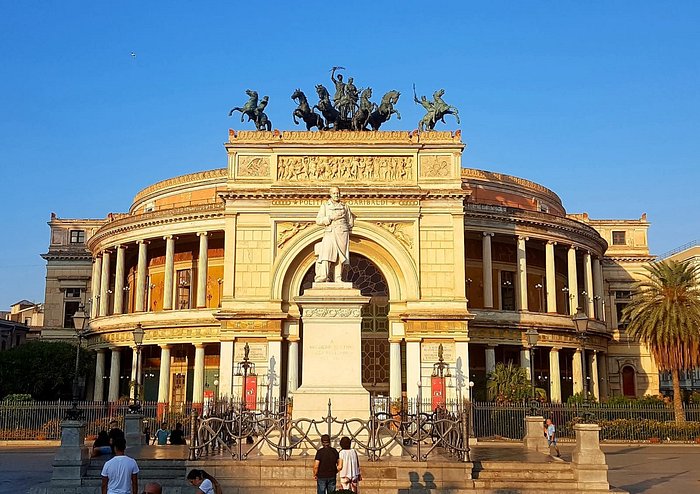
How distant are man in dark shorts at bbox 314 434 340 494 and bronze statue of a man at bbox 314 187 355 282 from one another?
7867 mm

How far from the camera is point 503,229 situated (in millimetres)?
55844

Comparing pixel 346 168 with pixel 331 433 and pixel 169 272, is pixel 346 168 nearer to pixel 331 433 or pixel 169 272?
pixel 169 272

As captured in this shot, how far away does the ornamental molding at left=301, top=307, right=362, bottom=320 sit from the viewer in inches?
846

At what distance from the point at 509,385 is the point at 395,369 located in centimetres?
667

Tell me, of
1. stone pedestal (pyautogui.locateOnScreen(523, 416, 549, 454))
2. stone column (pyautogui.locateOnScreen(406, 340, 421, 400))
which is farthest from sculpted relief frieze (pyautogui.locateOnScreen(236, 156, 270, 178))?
stone pedestal (pyautogui.locateOnScreen(523, 416, 549, 454))

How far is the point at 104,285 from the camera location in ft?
203

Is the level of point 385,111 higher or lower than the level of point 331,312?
higher

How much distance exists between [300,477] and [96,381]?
46.4 m

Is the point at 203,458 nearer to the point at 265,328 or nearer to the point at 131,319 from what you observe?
the point at 265,328

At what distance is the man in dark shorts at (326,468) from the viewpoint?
577 inches

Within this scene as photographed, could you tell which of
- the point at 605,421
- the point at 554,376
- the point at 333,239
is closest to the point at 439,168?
the point at 605,421

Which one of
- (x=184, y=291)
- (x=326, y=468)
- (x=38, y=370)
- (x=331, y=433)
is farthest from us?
(x=184, y=291)

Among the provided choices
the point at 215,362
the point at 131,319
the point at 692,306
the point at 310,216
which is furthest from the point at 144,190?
the point at 692,306

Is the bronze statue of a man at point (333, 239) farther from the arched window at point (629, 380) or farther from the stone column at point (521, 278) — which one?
the arched window at point (629, 380)
